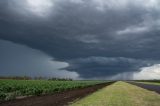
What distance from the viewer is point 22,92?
47.0 m

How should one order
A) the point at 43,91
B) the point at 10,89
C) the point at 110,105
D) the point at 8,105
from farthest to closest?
1. the point at 43,91
2. the point at 10,89
3. the point at 8,105
4. the point at 110,105

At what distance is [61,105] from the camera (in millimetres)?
26922

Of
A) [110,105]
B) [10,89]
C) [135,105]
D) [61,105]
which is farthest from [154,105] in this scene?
[10,89]

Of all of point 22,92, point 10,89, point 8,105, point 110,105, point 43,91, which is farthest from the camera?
point 43,91

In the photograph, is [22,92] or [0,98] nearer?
[0,98]

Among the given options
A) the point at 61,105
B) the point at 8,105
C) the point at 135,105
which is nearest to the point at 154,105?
the point at 135,105

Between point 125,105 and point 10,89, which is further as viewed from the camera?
point 10,89

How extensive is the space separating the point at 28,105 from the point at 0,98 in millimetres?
10007

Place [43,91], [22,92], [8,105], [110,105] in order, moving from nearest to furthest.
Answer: [110,105] → [8,105] → [22,92] → [43,91]

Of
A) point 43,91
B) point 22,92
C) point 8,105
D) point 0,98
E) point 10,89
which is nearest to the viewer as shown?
point 8,105

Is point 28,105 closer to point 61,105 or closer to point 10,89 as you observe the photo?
point 61,105

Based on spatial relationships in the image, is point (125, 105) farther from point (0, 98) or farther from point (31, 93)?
point (31, 93)

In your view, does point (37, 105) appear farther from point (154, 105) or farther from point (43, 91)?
point (43, 91)

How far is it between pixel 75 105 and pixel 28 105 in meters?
4.39
